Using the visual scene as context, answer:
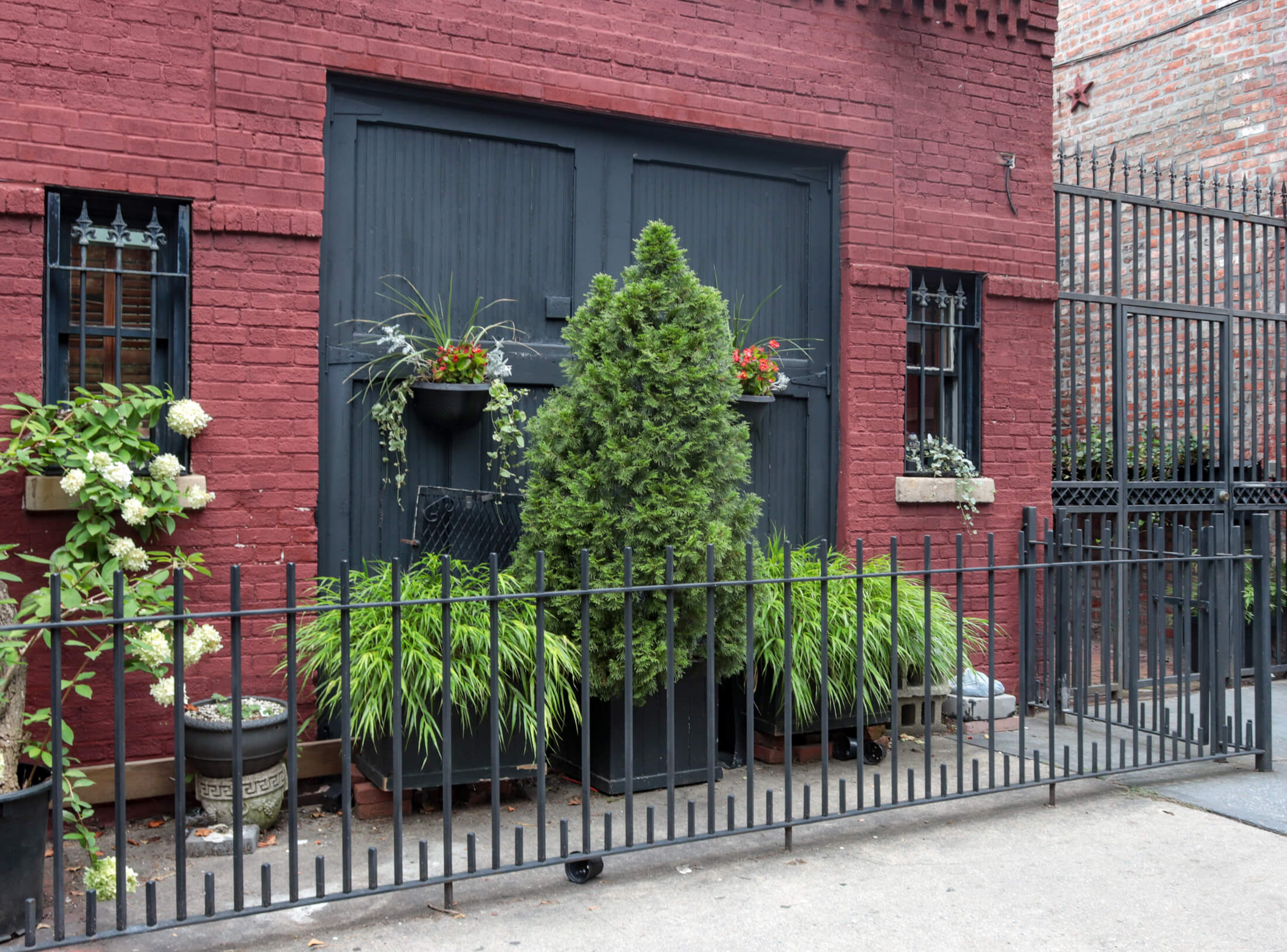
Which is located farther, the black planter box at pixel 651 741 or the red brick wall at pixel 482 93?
the black planter box at pixel 651 741

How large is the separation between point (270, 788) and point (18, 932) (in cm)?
132

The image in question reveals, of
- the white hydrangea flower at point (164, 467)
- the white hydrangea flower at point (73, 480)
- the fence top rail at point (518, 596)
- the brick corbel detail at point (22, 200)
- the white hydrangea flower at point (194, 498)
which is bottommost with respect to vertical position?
the fence top rail at point (518, 596)

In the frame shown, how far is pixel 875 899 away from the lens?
4129mm

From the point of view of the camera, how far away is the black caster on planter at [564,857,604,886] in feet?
13.9

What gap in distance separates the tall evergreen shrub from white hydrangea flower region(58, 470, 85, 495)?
1930 millimetres

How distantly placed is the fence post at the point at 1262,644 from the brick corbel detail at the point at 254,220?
16.8ft

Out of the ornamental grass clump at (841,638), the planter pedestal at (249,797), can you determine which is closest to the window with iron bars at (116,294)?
the planter pedestal at (249,797)

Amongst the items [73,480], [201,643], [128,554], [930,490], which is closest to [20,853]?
[201,643]

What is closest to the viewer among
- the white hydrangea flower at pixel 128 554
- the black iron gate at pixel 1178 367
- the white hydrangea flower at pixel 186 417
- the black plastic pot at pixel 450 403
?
the white hydrangea flower at pixel 128 554

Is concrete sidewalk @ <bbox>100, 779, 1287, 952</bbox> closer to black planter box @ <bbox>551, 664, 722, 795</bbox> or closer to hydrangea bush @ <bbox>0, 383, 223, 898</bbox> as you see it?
black planter box @ <bbox>551, 664, 722, 795</bbox>

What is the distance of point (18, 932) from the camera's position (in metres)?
3.69

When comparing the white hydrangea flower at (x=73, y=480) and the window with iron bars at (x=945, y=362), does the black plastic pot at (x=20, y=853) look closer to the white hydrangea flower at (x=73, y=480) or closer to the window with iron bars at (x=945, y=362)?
the white hydrangea flower at (x=73, y=480)

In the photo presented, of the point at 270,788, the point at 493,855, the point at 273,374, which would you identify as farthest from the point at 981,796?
the point at 273,374

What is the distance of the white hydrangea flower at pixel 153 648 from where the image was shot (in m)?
4.40
